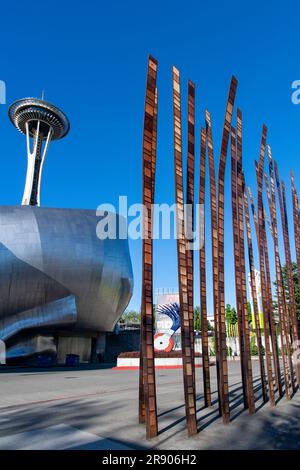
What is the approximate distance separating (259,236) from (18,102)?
45.8 m

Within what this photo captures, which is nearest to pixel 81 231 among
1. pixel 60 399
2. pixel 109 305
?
pixel 109 305

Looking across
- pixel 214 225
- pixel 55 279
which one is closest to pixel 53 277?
pixel 55 279

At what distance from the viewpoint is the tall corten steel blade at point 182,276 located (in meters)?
4.77

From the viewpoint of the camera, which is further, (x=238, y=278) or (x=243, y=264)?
(x=243, y=264)

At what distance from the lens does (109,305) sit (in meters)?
33.7

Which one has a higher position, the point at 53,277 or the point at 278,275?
the point at 53,277

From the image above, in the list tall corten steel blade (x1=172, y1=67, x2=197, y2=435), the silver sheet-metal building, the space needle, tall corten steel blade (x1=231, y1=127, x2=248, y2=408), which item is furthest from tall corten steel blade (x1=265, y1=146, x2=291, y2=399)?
the space needle

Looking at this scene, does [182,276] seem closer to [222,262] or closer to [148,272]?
[148,272]

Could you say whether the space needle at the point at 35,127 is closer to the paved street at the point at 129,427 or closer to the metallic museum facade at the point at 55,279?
the metallic museum facade at the point at 55,279

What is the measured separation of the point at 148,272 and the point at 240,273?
8.59 ft

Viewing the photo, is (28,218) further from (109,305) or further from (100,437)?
(100,437)

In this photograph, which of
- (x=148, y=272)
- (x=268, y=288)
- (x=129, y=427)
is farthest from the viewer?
(x=268, y=288)

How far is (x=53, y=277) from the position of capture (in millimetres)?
30047

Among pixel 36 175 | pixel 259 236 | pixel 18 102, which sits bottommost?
pixel 259 236
